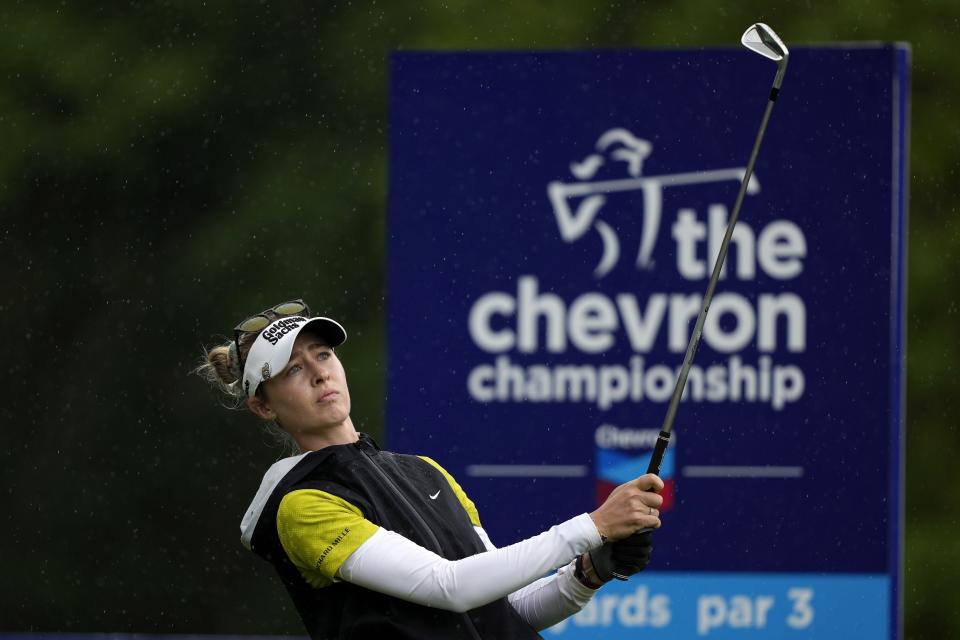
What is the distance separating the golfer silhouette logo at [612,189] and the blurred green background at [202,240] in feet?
15.4

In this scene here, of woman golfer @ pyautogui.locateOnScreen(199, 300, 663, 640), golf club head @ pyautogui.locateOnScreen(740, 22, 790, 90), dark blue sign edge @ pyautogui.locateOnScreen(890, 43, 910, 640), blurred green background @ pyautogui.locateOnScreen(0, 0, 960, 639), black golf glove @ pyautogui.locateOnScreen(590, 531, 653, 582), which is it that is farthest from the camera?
blurred green background @ pyautogui.locateOnScreen(0, 0, 960, 639)

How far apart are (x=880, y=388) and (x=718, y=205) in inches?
26.4

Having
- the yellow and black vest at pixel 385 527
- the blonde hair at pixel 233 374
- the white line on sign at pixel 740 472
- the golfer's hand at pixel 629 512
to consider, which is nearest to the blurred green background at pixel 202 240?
the white line on sign at pixel 740 472

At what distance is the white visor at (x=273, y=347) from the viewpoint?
127 inches

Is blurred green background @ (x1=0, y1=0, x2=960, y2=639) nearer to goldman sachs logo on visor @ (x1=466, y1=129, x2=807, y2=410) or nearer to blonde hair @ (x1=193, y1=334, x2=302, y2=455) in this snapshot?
goldman sachs logo on visor @ (x1=466, y1=129, x2=807, y2=410)

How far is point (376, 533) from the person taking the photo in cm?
304

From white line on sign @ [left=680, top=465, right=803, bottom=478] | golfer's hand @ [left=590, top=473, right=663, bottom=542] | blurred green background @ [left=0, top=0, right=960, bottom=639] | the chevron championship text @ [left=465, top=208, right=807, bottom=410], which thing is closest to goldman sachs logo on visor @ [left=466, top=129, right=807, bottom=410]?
the chevron championship text @ [left=465, top=208, right=807, bottom=410]

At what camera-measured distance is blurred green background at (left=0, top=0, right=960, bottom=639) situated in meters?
9.81

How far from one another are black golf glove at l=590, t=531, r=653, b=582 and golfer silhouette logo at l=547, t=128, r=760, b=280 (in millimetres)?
1899

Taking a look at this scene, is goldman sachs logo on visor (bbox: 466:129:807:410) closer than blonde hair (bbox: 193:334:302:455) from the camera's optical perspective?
No

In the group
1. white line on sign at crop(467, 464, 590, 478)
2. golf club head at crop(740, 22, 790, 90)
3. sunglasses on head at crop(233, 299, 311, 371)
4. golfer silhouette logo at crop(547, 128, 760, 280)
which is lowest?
white line on sign at crop(467, 464, 590, 478)

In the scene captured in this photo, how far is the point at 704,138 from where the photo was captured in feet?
16.6

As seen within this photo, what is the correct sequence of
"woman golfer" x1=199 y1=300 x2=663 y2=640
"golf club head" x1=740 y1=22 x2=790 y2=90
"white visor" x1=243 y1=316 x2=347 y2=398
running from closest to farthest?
1. "woman golfer" x1=199 y1=300 x2=663 y2=640
2. "white visor" x1=243 y1=316 x2=347 y2=398
3. "golf club head" x1=740 y1=22 x2=790 y2=90

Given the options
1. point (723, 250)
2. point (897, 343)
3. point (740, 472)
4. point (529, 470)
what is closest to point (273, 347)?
point (723, 250)
